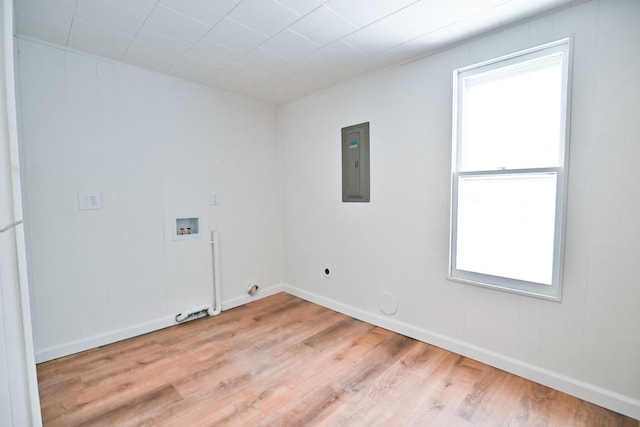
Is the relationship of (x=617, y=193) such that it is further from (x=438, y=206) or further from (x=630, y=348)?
(x=438, y=206)

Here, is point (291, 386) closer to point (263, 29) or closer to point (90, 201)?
point (90, 201)

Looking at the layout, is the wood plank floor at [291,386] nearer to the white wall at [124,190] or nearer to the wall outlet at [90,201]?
the white wall at [124,190]

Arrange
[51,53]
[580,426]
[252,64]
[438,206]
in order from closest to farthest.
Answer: [580,426] < [51,53] < [438,206] < [252,64]

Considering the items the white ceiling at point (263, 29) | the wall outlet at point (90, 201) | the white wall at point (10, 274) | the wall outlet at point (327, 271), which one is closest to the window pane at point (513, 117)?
the white ceiling at point (263, 29)

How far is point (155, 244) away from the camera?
2.56m

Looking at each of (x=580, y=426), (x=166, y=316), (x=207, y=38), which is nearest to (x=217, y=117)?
(x=207, y=38)

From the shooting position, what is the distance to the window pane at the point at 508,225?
5.87ft

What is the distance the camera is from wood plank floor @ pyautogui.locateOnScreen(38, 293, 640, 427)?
61.7 inches

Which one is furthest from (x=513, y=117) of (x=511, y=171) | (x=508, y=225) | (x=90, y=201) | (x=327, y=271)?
(x=90, y=201)

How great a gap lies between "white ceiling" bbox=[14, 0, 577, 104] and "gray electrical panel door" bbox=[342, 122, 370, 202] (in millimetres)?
530

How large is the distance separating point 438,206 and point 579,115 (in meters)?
0.93

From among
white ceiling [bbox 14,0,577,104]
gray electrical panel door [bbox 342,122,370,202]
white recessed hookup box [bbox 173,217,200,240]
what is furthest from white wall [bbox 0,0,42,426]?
gray electrical panel door [bbox 342,122,370,202]

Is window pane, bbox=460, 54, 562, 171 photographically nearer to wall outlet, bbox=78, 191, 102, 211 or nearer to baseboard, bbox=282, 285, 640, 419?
baseboard, bbox=282, 285, 640, 419

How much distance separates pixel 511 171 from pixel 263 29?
1.82m
